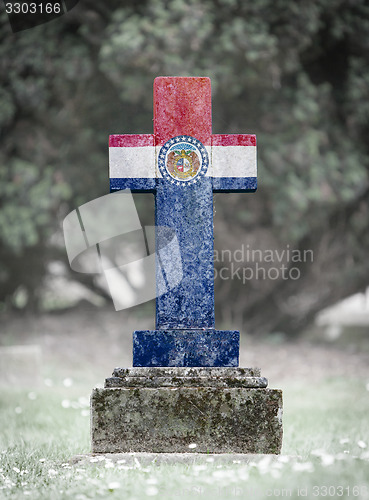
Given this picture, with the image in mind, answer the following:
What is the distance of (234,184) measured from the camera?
13.6 ft

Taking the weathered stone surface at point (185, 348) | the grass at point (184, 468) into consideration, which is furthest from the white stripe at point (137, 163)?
the grass at point (184, 468)

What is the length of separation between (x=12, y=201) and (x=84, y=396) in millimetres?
3552

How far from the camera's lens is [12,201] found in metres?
8.85

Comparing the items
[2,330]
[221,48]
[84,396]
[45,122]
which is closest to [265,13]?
[221,48]

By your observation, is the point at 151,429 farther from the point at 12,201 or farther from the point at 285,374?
the point at 12,201

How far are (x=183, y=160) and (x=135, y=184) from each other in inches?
14.5

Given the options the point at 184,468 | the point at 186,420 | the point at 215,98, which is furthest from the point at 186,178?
the point at 215,98

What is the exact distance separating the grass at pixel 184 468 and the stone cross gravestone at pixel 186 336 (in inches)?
8.5

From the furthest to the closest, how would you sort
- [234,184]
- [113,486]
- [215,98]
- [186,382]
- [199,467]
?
[215,98] < [234,184] < [186,382] < [199,467] < [113,486]

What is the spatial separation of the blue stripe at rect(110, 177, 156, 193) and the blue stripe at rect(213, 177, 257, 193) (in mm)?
440

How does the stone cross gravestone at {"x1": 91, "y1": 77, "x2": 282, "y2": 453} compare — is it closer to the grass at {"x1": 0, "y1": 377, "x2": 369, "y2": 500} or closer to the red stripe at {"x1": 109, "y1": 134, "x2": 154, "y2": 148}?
the red stripe at {"x1": 109, "y1": 134, "x2": 154, "y2": 148}

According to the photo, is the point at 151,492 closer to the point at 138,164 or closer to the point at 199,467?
the point at 199,467

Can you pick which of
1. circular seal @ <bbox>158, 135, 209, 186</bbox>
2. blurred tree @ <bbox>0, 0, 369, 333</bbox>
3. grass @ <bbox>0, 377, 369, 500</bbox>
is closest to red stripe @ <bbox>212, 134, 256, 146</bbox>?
circular seal @ <bbox>158, 135, 209, 186</bbox>

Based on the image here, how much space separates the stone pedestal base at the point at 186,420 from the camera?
11.6 ft
